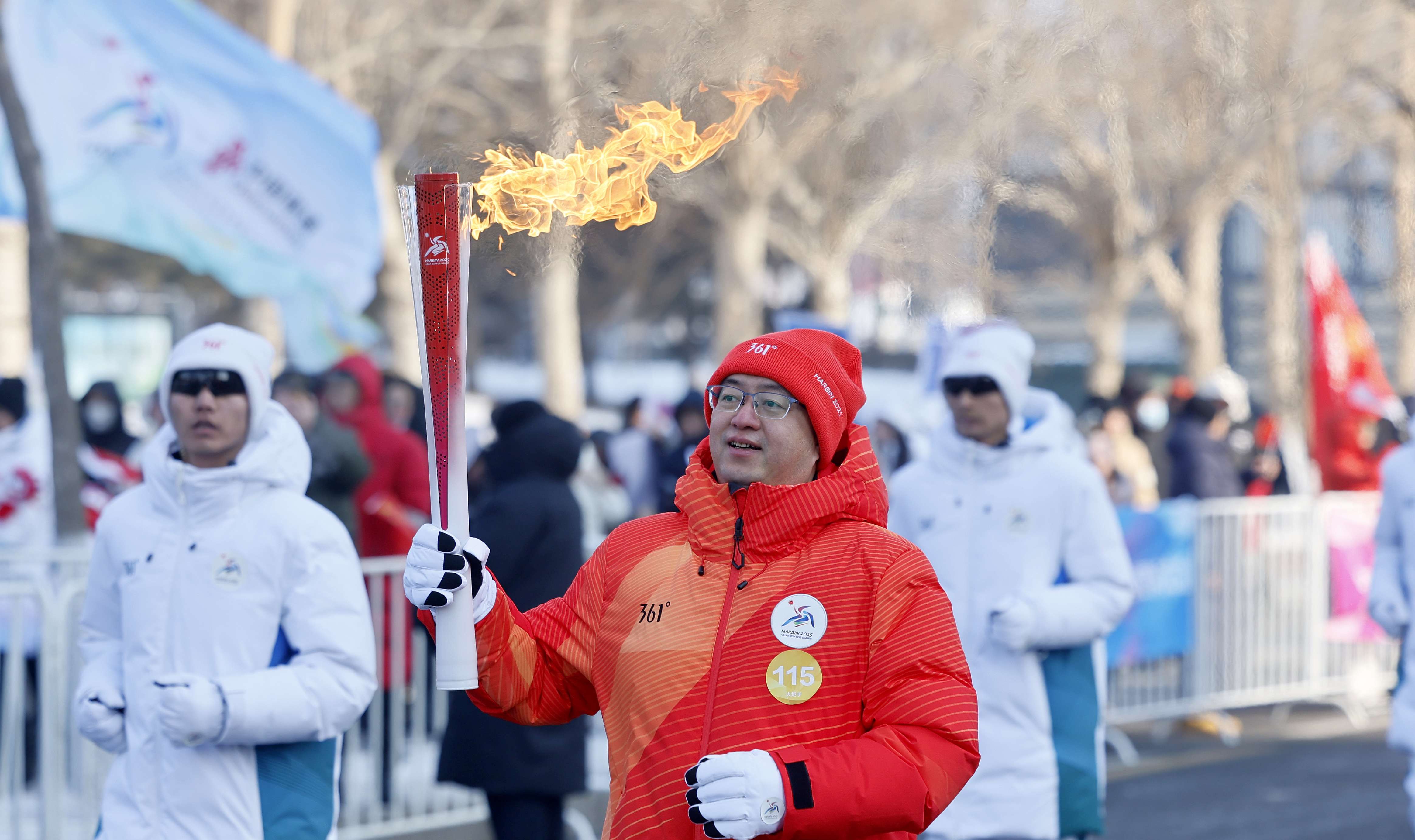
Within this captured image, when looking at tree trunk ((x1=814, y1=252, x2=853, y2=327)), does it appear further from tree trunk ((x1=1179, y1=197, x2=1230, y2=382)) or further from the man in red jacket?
the man in red jacket

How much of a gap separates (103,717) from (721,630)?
1763 mm

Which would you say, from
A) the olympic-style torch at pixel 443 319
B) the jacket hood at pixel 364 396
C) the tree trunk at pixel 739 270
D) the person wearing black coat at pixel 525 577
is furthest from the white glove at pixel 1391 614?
the tree trunk at pixel 739 270

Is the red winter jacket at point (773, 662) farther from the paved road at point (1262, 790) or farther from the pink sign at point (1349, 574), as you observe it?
the pink sign at point (1349, 574)

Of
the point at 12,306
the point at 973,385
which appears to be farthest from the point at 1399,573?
the point at 12,306

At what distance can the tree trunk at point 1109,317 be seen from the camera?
1065 inches

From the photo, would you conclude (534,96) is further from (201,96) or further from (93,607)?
(93,607)

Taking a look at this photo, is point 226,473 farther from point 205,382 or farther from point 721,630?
point 721,630

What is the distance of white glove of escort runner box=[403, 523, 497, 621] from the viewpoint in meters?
2.61

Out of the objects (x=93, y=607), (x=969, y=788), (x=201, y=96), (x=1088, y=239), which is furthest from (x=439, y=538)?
(x=1088, y=239)

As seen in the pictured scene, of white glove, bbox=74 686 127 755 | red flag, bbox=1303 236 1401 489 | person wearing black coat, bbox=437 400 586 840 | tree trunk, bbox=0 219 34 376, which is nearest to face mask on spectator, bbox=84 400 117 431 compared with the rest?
person wearing black coat, bbox=437 400 586 840

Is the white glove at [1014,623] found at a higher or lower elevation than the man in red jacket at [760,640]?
lower

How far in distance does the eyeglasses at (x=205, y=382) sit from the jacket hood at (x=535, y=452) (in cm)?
157

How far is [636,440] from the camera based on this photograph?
11.9m

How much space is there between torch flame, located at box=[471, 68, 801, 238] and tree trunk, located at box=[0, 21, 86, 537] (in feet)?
14.9
